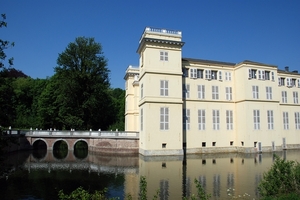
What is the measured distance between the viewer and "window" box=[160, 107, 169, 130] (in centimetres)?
2822

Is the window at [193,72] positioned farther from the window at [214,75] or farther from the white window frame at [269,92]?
the white window frame at [269,92]

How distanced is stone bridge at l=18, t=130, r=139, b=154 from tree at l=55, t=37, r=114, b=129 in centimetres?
304

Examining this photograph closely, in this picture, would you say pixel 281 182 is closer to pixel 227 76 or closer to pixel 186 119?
pixel 186 119

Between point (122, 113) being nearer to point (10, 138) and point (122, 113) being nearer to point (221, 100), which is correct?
point (221, 100)

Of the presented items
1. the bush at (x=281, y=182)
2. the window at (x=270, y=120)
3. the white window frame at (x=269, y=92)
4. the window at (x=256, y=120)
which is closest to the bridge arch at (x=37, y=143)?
the window at (x=256, y=120)

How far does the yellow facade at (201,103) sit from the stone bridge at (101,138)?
253 centimetres

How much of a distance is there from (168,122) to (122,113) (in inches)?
1317

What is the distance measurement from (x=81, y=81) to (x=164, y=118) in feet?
60.4

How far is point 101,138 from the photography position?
34.4 m

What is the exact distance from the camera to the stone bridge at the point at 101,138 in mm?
32000

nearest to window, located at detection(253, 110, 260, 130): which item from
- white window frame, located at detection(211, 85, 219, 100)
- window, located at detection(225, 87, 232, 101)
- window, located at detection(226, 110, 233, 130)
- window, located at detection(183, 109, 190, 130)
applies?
window, located at detection(226, 110, 233, 130)

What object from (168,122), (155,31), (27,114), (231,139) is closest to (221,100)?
(231,139)

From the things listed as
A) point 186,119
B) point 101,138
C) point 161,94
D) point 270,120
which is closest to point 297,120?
point 270,120

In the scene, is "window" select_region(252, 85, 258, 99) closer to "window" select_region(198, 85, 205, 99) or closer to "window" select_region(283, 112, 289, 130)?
"window" select_region(198, 85, 205, 99)
